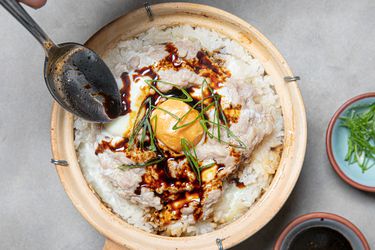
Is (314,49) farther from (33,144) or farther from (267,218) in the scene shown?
(33,144)

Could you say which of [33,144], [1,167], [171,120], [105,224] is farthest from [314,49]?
[1,167]

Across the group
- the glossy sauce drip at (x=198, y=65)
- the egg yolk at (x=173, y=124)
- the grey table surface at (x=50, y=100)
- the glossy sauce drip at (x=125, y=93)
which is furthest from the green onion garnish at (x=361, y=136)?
the glossy sauce drip at (x=125, y=93)

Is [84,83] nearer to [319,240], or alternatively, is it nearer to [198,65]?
[198,65]

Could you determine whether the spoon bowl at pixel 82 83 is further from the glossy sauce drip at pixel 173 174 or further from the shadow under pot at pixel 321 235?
the shadow under pot at pixel 321 235

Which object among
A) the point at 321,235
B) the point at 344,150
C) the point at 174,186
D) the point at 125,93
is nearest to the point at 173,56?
the point at 125,93

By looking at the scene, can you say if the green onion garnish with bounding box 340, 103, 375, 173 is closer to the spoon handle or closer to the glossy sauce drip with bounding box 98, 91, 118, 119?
the glossy sauce drip with bounding box 98, 91, 118, 119

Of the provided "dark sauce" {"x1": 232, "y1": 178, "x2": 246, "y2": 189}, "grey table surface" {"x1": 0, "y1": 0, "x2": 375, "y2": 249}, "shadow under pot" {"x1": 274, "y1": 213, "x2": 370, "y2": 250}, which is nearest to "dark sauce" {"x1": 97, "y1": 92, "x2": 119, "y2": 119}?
"grey table surface" {"x1": 0, "y1": 0, "x2": 375, "y2": 249}
